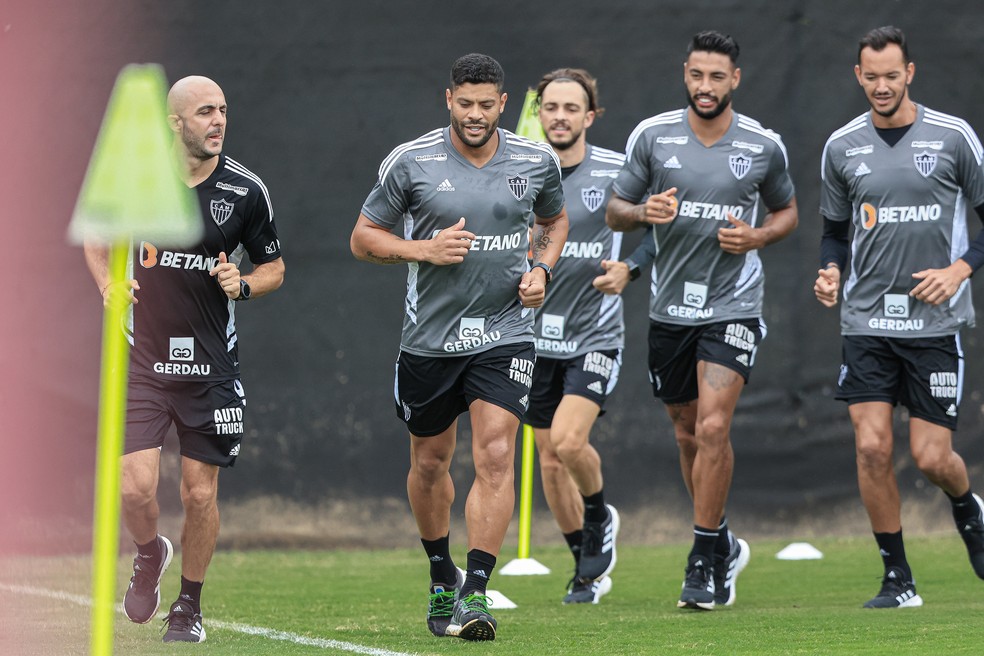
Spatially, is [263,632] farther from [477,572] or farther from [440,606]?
[477,572]

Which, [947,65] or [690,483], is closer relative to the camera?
[690,483]

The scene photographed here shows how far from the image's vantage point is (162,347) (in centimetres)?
607

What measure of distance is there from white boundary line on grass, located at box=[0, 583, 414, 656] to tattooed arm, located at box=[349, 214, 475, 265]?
151cm

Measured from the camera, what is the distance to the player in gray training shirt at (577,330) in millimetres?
7730

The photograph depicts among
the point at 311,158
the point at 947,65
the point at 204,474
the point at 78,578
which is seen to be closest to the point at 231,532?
the point at 78,578

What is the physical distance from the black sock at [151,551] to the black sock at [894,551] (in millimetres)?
3323

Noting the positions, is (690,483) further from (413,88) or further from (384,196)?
(413,88)

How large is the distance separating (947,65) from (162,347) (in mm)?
5904

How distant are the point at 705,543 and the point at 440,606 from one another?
1.50 meters

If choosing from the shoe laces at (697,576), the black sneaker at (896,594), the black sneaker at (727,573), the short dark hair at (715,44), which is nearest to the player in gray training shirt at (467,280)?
the shoe laces at (697,576)

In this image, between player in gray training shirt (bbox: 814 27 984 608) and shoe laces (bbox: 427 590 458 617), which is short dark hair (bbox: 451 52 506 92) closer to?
player in gray training shirt (bbox: 814 27 984 608)

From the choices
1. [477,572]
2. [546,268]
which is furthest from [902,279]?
[477,572]

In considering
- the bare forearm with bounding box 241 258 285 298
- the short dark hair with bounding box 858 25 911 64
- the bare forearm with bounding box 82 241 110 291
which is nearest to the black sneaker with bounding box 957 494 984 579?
the short dark hair with bounding box 858 25 911 64

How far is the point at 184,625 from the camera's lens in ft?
19.5
